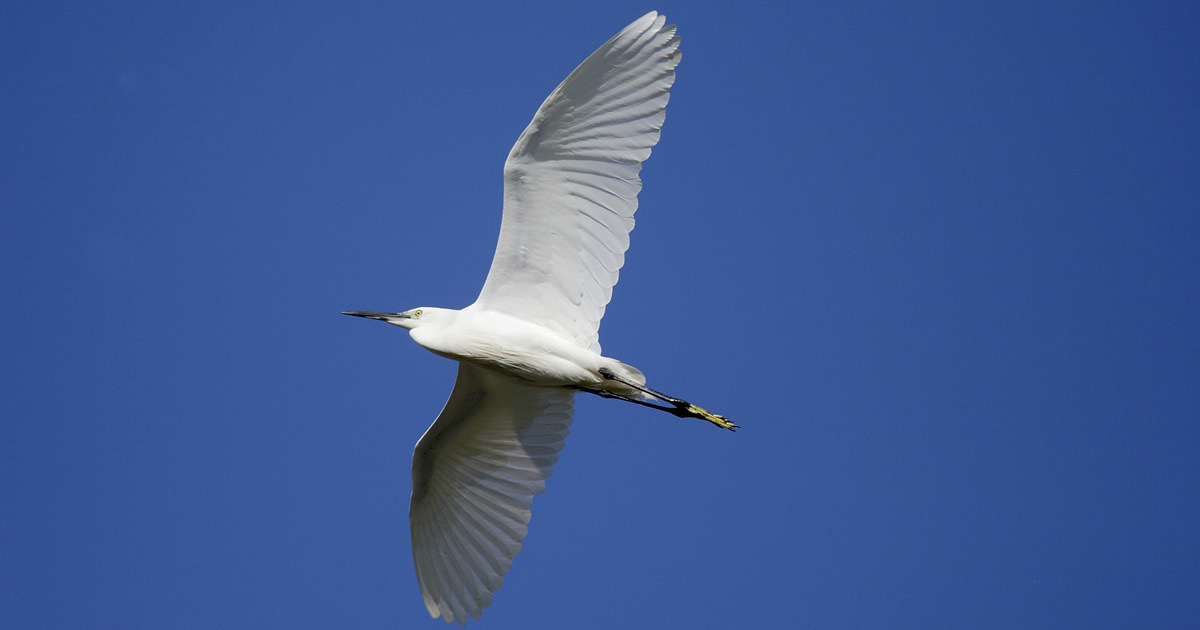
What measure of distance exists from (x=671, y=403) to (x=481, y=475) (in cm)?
179

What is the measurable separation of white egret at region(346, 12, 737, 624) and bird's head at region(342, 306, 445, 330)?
1cm

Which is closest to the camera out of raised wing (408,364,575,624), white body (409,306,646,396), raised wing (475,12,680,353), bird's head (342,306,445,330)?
raised wing (475,12,680,353)

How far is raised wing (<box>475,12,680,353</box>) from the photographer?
7.11 m

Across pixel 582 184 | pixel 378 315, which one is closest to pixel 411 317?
pixel 378 315

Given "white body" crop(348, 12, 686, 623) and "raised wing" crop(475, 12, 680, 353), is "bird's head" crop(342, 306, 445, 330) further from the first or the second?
"raised wing" crop(475, 12, 680, 353)

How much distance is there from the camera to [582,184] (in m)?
7.45

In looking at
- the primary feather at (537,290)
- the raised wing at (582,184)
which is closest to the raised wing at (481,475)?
the primary feather at (537,290)

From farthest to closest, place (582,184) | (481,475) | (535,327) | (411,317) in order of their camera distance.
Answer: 1. (481,475)
2. (411,317)
3. (535,327)
4. (582,184)

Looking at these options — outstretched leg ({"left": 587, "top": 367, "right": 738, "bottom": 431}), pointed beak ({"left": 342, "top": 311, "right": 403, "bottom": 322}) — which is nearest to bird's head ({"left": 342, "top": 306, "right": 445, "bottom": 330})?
pointed beak ({"left": 342, "top": 311, "right": 403, "bottom": 322})

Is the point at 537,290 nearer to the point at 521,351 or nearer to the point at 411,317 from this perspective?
the point at 521,351

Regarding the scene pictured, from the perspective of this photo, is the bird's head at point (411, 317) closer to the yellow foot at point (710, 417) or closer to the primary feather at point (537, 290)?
the primary feather at point (537, 290)

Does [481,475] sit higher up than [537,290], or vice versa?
[537,290]

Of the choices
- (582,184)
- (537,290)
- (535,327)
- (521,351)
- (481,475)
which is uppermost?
(582,184)

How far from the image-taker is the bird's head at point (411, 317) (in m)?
8.07
